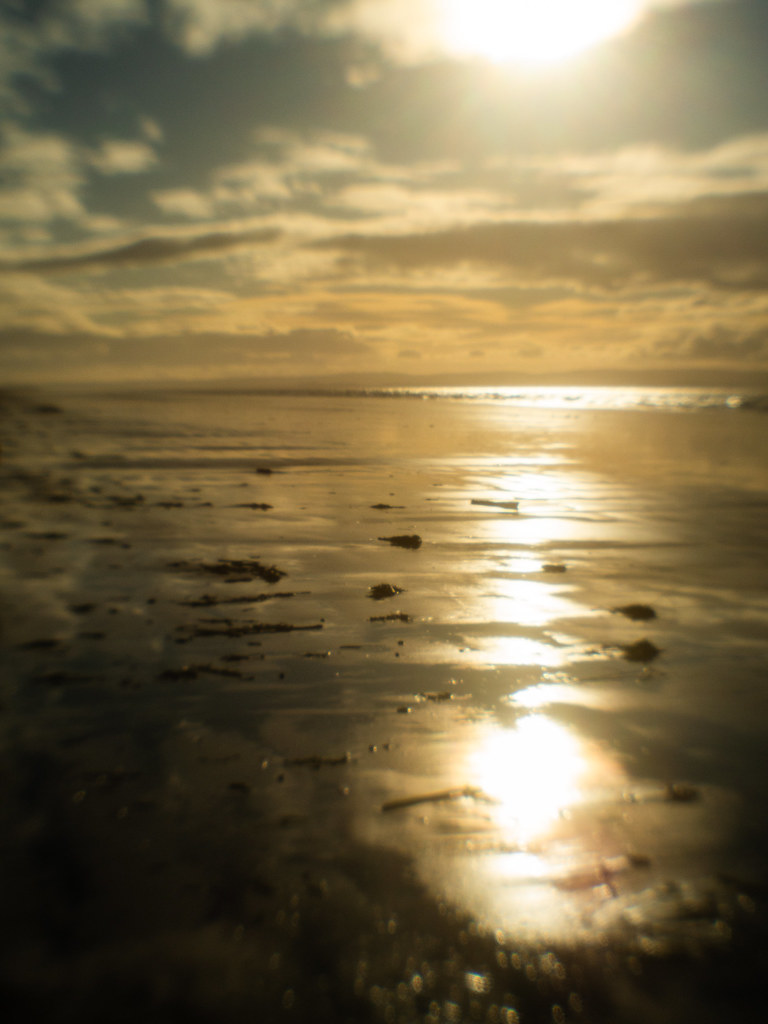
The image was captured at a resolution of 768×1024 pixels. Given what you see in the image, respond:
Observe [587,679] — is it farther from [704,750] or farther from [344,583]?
[344,583]

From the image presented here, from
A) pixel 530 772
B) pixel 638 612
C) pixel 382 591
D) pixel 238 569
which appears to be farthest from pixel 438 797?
pixel 238 569

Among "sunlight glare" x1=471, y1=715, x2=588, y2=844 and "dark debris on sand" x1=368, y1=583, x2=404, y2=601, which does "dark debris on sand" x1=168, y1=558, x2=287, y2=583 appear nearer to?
"dark debris on sand" x1=368, y1=583, x2=404, y2=601

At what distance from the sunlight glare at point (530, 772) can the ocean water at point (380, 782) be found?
0.02 meters

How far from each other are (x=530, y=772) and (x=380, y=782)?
2.41 feet

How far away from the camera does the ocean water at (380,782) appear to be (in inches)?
83.9

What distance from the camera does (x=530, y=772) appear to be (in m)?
3.22

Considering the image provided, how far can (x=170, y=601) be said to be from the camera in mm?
5504

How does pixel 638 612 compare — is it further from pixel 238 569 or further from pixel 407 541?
pixel 238 569

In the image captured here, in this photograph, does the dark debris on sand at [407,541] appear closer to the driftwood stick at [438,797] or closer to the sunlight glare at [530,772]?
the sunlight glare at [530,772]

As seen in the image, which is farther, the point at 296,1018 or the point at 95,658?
the point at 95,658

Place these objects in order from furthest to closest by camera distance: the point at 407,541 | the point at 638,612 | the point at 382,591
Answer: the point at 407,541 → the point at 382,591 → the point at 638,612

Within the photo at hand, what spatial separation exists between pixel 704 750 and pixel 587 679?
892 millimetres

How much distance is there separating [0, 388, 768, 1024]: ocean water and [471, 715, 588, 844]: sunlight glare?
17mm

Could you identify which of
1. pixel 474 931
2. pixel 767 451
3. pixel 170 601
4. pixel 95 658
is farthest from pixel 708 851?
pixel 767 451
